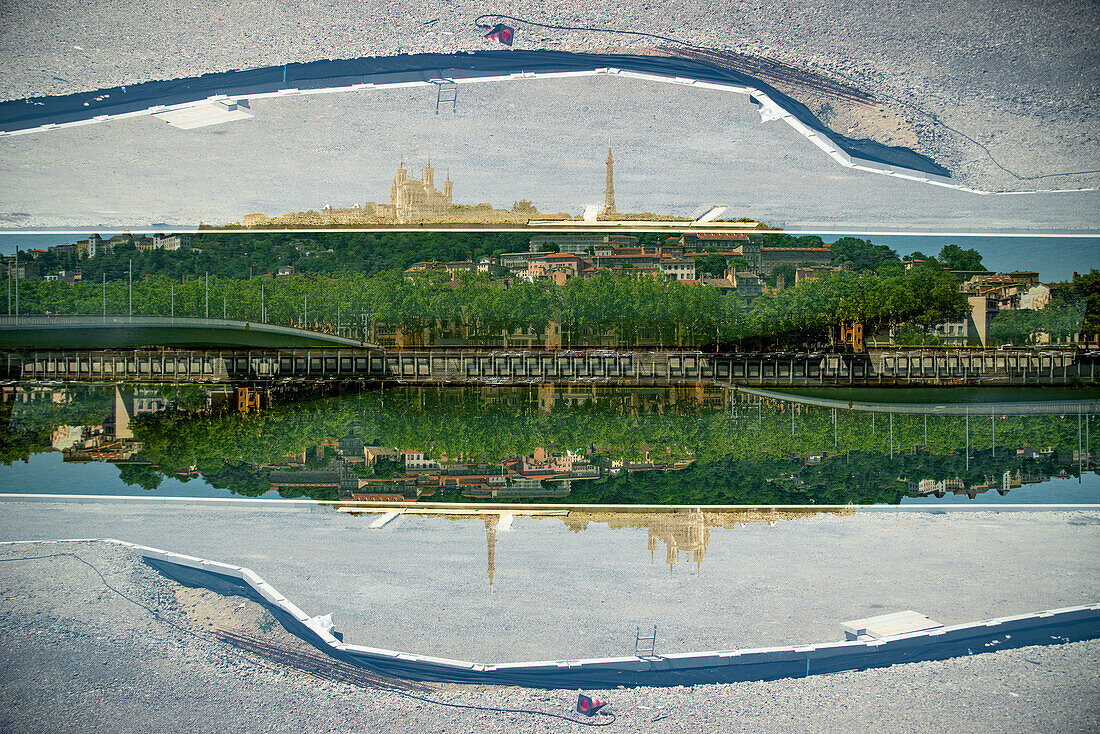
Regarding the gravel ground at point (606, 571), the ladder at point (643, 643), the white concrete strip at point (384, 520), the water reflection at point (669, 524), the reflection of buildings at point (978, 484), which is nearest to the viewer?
the ladder at point (643, 643)

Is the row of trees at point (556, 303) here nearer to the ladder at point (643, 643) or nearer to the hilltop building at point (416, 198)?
the hilltop building at point (416, 198)

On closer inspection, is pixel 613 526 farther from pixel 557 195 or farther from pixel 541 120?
pixel 541 120

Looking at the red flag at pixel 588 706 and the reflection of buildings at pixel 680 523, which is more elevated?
the reflection of buildings at pixel 680 523

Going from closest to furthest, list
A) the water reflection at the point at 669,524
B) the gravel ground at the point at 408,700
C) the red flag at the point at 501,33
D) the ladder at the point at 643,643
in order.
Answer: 1. the gravel ground at the point at 408,700
2. the ladder at the point at 643,643
3. the red flag at the point at 501,33
4. the water reflection at the point at 669,524

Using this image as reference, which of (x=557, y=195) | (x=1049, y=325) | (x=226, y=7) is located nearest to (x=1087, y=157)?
(x=1049, y=325)

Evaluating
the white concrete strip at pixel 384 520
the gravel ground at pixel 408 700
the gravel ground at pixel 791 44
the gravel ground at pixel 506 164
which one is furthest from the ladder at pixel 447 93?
the gravel ground at pixel 408 700

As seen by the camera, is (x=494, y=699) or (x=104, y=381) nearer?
(x=494, y=699)
